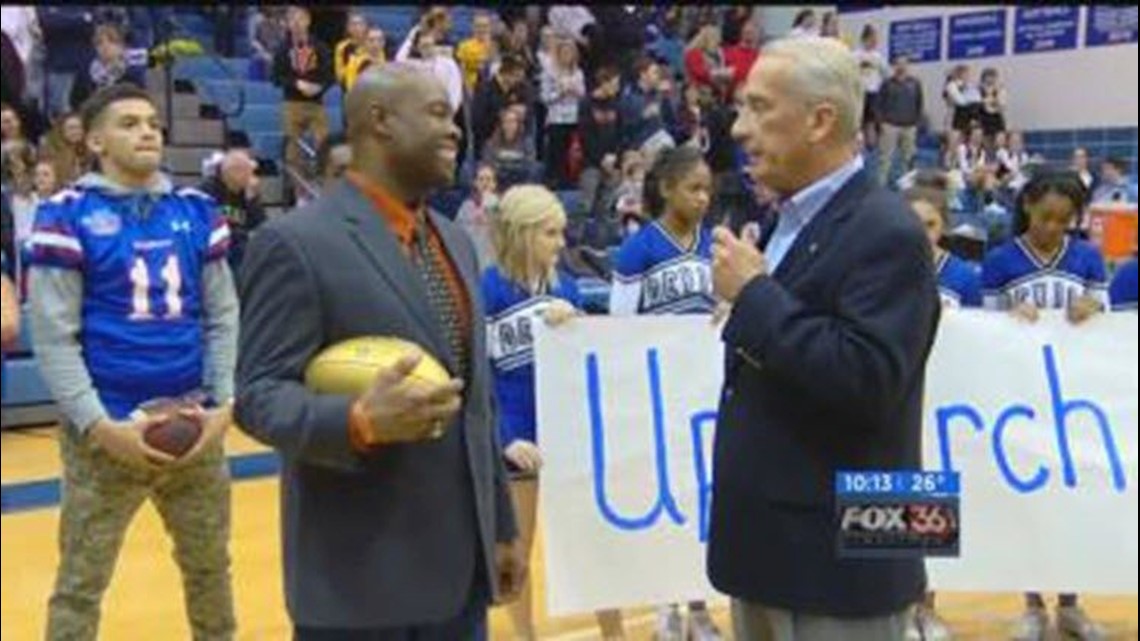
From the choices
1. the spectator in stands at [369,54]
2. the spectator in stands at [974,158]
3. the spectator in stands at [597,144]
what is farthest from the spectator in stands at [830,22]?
the spectator in stands at [369,54]

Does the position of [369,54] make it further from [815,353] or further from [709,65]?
[709,65]

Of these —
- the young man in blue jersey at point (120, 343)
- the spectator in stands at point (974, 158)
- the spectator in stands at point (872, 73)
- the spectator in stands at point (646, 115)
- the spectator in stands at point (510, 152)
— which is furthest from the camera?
the spectator in stands at point (646, 115)

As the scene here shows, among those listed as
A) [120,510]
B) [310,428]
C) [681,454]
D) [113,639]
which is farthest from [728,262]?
[113,639]

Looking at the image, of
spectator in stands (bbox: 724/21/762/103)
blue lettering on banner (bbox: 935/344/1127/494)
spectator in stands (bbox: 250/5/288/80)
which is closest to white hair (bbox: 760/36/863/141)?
blue lettering on banner (bbox: 935/344/1127/494)

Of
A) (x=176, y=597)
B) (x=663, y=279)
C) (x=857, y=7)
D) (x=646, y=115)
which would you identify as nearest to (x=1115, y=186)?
(x=857, y=7)

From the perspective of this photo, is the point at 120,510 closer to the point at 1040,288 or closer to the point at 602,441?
the point at 602,441

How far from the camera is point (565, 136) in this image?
6391 mm

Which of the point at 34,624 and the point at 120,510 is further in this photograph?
the point at 34,624

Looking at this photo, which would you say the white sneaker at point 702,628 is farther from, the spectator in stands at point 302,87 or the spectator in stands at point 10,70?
the spectator in stands at point 10,70

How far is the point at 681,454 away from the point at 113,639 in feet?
6.24

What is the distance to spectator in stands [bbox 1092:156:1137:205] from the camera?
10359 millimetres

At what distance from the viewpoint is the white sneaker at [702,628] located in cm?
462

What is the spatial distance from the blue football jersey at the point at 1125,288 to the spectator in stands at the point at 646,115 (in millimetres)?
1863

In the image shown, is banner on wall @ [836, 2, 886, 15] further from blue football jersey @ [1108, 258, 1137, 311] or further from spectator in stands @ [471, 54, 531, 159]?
blue football jersey @ [1108, 258, 1137, 311]
